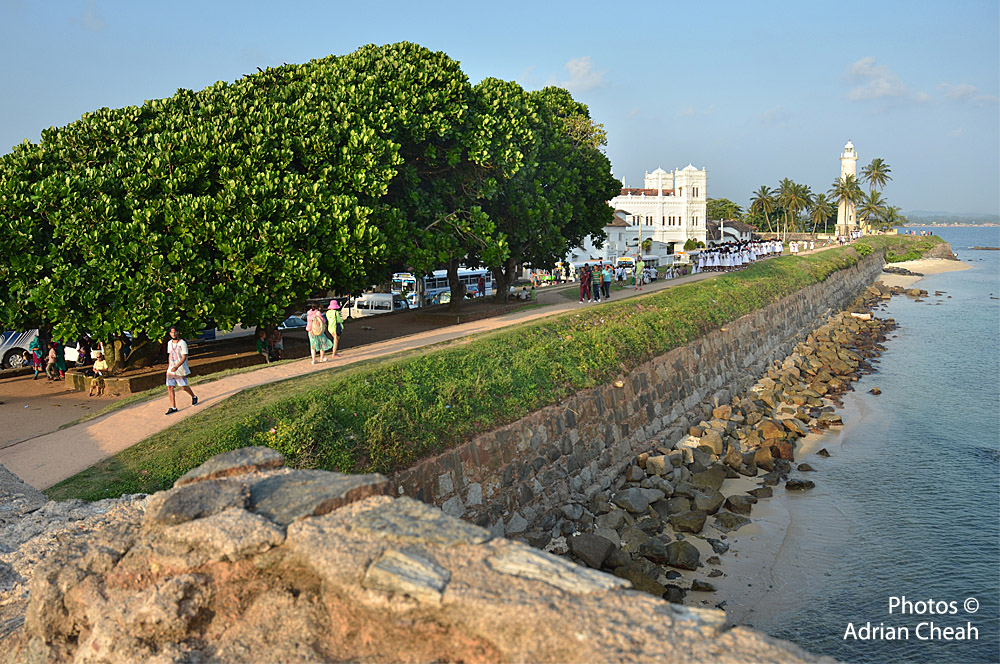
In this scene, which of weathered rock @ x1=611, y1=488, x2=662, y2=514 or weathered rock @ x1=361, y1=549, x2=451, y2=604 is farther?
weathered rock @ x1=611, y1=488, x2=662, y2=514

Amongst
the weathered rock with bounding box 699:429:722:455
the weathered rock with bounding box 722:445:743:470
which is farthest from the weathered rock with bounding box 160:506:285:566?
the weathered rock with bounding box 699:429:722:455

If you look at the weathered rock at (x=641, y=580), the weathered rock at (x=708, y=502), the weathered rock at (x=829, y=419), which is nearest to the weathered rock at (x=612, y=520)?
the weathered rock at (x=641, y=580)

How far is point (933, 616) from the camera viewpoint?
12.2 m

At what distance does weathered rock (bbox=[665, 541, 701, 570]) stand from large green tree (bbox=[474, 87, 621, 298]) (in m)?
13.3

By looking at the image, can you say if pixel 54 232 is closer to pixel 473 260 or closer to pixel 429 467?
pixel 429 467

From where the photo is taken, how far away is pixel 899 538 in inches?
589

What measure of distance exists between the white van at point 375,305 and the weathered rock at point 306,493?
99.2ft

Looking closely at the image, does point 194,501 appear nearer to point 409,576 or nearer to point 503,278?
point 409,576

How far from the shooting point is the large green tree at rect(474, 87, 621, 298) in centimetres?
2731

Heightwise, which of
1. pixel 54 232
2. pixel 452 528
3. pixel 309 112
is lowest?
pixel 452 528

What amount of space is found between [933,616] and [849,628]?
186 cm

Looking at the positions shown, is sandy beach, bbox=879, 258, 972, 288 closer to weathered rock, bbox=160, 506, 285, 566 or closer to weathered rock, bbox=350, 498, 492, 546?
weathered rock, bbox=350, 498, 492, 546

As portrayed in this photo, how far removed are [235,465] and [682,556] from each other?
30.3 feet

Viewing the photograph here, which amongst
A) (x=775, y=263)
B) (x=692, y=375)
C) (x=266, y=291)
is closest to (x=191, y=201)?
(x=266, y=291)
